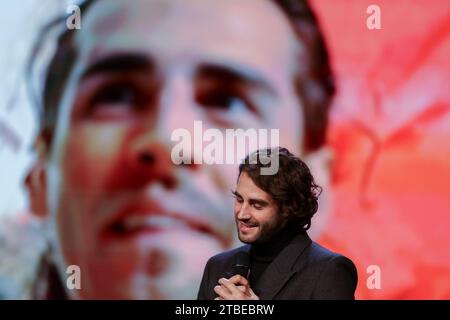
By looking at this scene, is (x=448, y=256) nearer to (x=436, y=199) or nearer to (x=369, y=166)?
(x=436, y=199)

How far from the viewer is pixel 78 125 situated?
285 centimetres

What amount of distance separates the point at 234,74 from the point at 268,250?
56.8 inches

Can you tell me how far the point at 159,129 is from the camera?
278 centimetres

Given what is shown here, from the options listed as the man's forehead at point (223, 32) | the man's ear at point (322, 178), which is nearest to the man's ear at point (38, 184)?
the man's forehead at point (223, 32)

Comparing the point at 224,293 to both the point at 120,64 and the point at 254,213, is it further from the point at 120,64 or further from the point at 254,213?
the point at 120,64

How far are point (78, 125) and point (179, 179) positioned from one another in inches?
18.6

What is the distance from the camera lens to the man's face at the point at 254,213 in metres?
1.40

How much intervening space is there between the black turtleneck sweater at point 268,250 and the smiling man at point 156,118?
1.28 m

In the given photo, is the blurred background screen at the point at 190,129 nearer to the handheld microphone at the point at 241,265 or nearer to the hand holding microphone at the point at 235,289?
the handheld microphone at the point at 241,265

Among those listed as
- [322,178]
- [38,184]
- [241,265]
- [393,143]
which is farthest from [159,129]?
[241,265]
